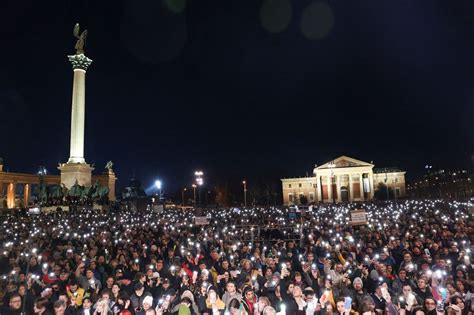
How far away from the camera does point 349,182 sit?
118 metres

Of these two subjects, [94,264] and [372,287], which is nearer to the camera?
[372,287]

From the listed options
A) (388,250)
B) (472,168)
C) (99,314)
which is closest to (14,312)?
(99,314)

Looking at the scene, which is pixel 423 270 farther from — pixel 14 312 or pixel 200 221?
pixel 200 221

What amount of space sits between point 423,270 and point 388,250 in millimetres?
2770

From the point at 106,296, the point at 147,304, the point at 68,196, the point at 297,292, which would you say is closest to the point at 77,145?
the point at 68,196

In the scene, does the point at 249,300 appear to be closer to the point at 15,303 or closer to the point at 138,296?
the point at 138,296

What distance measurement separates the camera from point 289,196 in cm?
12712

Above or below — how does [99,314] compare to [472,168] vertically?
below

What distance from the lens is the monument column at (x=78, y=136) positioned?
43.8 meters

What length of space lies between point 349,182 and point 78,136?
89754 mm

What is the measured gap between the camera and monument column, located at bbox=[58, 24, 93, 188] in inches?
1722

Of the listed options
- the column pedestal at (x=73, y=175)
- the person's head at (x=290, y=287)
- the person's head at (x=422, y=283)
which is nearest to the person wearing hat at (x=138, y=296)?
the person's head at (x=290, y=287)

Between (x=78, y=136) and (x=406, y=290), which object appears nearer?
(x=406, y=290)

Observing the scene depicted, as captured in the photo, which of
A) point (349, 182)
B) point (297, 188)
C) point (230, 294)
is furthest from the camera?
point (297, 188)
